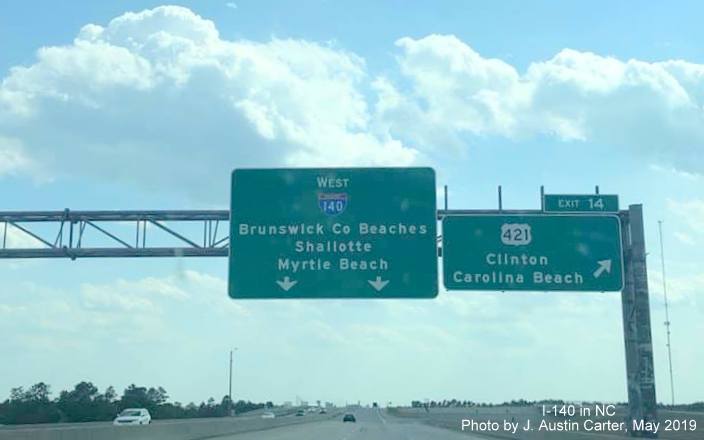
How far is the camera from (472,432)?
191 feet

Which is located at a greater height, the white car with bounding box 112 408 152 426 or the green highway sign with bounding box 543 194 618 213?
the green highway sign with bounding box 543 194 618 213

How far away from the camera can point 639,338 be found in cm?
2586

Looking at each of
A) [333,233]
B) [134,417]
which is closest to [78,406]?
[134,417]

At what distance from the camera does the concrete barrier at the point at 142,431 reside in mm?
24492

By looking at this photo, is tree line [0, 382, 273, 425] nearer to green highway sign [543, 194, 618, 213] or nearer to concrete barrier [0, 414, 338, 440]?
concrete barrier [0, 414, 338, 440]

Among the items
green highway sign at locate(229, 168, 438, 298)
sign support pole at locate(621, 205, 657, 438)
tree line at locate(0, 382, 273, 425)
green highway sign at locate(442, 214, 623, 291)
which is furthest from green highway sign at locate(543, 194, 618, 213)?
tree line at locate(0, 382, 273, 425)

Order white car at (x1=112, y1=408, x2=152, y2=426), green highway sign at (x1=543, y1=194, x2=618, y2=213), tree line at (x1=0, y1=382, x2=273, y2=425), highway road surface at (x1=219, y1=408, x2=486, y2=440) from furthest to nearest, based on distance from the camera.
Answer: tree line at (x1=0, y1=382, x2=273, y2=425), white car at (x1=112, y1=408, x2=152, y2=426), highway road surface at (x1=219, y1=408, x2=486, y2=440), green highway sign at (x1=543, y1=194, x2=618, y2=213)

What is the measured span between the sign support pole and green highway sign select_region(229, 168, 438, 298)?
17.8 ft

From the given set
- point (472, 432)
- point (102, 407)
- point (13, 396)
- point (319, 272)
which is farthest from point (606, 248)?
point (13, 396)

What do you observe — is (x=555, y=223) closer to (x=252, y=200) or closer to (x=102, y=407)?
(x=252, y=200)

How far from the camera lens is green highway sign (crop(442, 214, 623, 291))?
25.0 m

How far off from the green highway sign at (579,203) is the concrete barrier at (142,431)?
1446cm

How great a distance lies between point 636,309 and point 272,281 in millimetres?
9748

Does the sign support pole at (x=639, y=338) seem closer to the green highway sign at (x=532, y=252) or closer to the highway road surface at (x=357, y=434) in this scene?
the green highway sign at (x=532, y=252)
